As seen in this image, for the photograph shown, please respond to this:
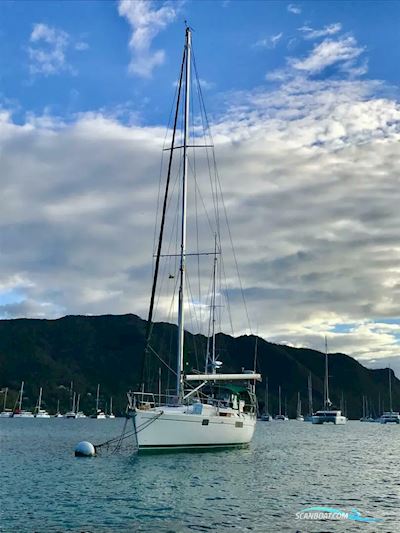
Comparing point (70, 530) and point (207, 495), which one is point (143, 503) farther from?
point (70, 530)

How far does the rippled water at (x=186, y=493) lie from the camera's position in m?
25.1

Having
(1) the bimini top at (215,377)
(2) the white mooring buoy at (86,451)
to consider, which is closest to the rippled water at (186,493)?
(2) the white mooring buoy at (86,451)

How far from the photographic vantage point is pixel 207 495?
32.1m

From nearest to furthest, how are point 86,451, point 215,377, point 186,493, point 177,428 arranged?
point 186,493 → point 177,428 → point 86,451 → point 215,377

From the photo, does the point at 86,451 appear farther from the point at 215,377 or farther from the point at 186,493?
the point at 186,493

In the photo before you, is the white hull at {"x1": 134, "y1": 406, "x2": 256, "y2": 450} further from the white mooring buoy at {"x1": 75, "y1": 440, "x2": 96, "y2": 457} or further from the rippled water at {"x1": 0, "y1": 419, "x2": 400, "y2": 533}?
the white mooring buoy at {"x1": 75, "y1": 440, "x2": 96, "y2": 457}

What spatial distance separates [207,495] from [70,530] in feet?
33.6

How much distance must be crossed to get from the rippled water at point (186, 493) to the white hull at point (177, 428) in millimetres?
1081

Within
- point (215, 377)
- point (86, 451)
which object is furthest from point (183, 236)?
point (86, 451)

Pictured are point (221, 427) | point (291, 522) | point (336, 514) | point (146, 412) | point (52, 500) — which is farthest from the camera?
point (221, 427)

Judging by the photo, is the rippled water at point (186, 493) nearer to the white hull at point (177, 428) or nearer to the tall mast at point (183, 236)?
the white hull at point (177, 428)

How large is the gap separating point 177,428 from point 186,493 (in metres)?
14.6

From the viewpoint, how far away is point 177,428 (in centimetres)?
4691

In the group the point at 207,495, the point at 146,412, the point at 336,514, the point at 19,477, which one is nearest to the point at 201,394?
the point at 146,412
